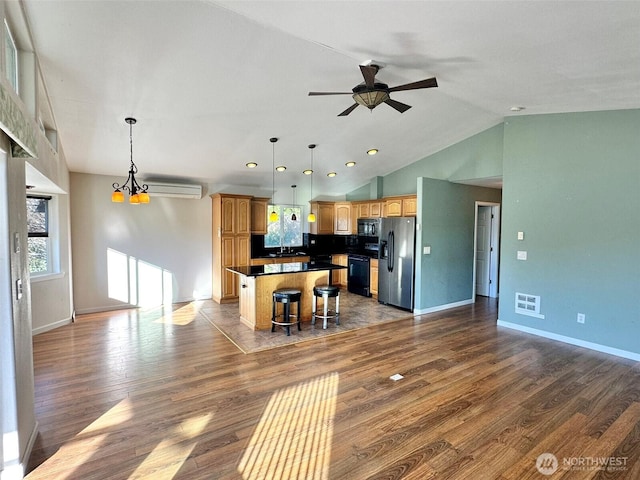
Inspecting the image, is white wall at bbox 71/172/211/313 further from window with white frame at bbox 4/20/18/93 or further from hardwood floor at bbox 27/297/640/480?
window with white frame at bbox 4/20/18/93

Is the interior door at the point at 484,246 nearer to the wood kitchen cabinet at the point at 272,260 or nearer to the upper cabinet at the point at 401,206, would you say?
the upper cabinet at the point at 401,206

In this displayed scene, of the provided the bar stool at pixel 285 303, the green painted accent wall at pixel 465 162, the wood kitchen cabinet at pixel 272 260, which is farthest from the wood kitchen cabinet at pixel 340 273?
the bar stool at pixel 285 303

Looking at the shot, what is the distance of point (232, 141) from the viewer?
5004 millimetres

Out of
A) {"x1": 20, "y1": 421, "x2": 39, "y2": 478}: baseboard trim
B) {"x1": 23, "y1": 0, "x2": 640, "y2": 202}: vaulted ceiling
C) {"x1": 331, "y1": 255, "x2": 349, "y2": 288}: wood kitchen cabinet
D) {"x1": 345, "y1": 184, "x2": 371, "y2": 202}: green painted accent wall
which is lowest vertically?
{"x1": 20, "y1": 421, "x2": 39, "y2": 478}: baseboard trim

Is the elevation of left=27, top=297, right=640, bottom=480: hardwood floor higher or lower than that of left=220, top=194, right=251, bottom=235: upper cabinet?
lower

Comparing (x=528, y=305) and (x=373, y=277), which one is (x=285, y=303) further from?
(x=528, y=305)

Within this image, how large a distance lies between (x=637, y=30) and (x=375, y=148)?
393cm

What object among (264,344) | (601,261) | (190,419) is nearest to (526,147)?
(601,261)

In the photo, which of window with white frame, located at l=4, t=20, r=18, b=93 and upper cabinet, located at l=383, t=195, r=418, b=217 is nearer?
window with white frame, located at l=4, t=20, r=18, b=93

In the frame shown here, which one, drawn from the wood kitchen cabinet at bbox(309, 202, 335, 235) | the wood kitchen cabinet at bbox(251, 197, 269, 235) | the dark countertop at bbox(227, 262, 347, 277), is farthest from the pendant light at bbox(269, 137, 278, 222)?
the wood kitchen cabinet at bbox(309, 202, 335, 235)

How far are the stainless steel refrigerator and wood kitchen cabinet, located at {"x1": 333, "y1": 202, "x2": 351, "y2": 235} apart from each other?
1.97 m

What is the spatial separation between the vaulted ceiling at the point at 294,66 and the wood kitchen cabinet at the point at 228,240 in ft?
4.81

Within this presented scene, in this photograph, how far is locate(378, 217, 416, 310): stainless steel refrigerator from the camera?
602 cm

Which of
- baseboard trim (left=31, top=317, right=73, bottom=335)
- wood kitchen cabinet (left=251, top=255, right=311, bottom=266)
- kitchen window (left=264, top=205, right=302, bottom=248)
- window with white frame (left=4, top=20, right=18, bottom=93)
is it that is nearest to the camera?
window with white frame (left=4, top=20, right=18, bottom=93)
